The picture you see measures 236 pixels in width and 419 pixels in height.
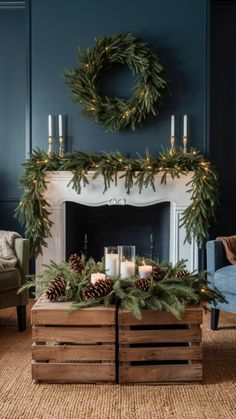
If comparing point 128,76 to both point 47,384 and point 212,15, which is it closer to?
point 212,15

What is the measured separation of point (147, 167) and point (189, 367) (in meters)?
2.04

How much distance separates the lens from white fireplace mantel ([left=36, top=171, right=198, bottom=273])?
4438 mm

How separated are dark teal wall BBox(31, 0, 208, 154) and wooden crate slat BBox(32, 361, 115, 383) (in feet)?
7.75

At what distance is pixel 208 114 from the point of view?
4.55m

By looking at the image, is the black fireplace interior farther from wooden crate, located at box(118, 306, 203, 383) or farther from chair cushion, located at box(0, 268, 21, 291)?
wooden crate, located at box(118, 306, 203, 383)

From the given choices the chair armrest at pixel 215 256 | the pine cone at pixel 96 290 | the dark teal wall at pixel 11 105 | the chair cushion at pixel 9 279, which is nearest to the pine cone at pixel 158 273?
the pine cone at pixel 96 290

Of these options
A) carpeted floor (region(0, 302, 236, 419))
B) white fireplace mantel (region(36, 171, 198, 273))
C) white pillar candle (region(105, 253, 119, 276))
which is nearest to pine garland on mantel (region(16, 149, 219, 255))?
white fireplace mantel (region(36, 171, 198, 273))

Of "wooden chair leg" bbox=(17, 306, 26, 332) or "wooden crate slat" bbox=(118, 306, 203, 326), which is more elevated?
"wooden crate slat" bbox=(118, 306, 203, 326)

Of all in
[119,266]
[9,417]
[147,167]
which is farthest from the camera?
[147,167]

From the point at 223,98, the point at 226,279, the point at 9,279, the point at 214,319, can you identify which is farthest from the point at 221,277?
the point at 223,98

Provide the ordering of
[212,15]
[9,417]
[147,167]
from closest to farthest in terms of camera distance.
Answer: [9,417], [147,167], [212,15]

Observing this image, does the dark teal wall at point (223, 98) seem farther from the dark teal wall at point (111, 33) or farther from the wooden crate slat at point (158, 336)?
the wooden crate slat at point (158, 336)

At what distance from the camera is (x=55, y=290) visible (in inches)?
105

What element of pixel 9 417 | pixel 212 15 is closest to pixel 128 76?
pixel 212 15
